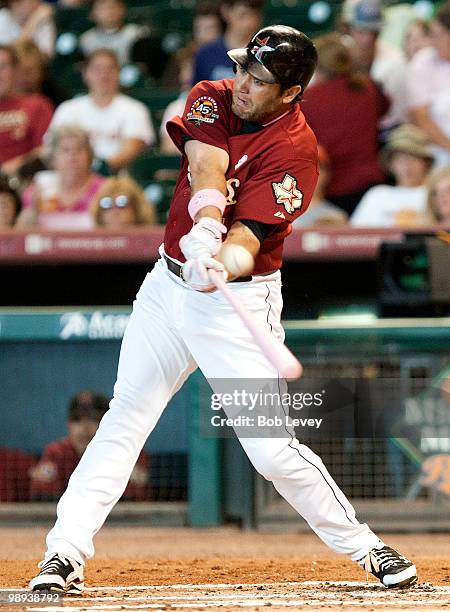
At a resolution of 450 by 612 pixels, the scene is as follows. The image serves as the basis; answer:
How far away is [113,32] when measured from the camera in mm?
8539

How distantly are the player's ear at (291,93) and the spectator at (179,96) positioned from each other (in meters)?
3.81

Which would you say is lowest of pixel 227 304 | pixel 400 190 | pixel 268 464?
pixel 268 464

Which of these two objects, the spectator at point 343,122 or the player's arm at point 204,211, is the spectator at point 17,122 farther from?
the player's arm at point 204,211

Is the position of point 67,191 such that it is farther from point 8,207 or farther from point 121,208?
point 121,208

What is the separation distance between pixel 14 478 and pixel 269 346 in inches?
115

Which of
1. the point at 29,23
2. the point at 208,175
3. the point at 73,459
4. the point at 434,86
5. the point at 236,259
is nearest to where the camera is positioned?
the point at 236,259

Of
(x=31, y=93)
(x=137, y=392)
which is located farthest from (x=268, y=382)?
(x=31, y=93)

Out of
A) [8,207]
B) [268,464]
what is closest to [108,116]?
[8,207]

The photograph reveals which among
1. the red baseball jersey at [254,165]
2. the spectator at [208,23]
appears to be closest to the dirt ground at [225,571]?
the red baseball jersey at [254,165]

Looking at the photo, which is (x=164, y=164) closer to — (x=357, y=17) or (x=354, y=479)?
(x=357, y=17)

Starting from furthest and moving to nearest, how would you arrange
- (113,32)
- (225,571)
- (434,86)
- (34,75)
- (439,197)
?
(113,32), (34,75), (434,86), (439,197), (225,571)

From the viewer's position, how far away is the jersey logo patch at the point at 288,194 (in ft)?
11.4

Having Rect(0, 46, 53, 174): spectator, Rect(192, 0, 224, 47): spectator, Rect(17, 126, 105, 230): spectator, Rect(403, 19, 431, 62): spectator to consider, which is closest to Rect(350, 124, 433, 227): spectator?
Rect(403, 19, 431, 62): spectator

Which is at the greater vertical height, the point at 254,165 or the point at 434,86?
the point at 434,86
